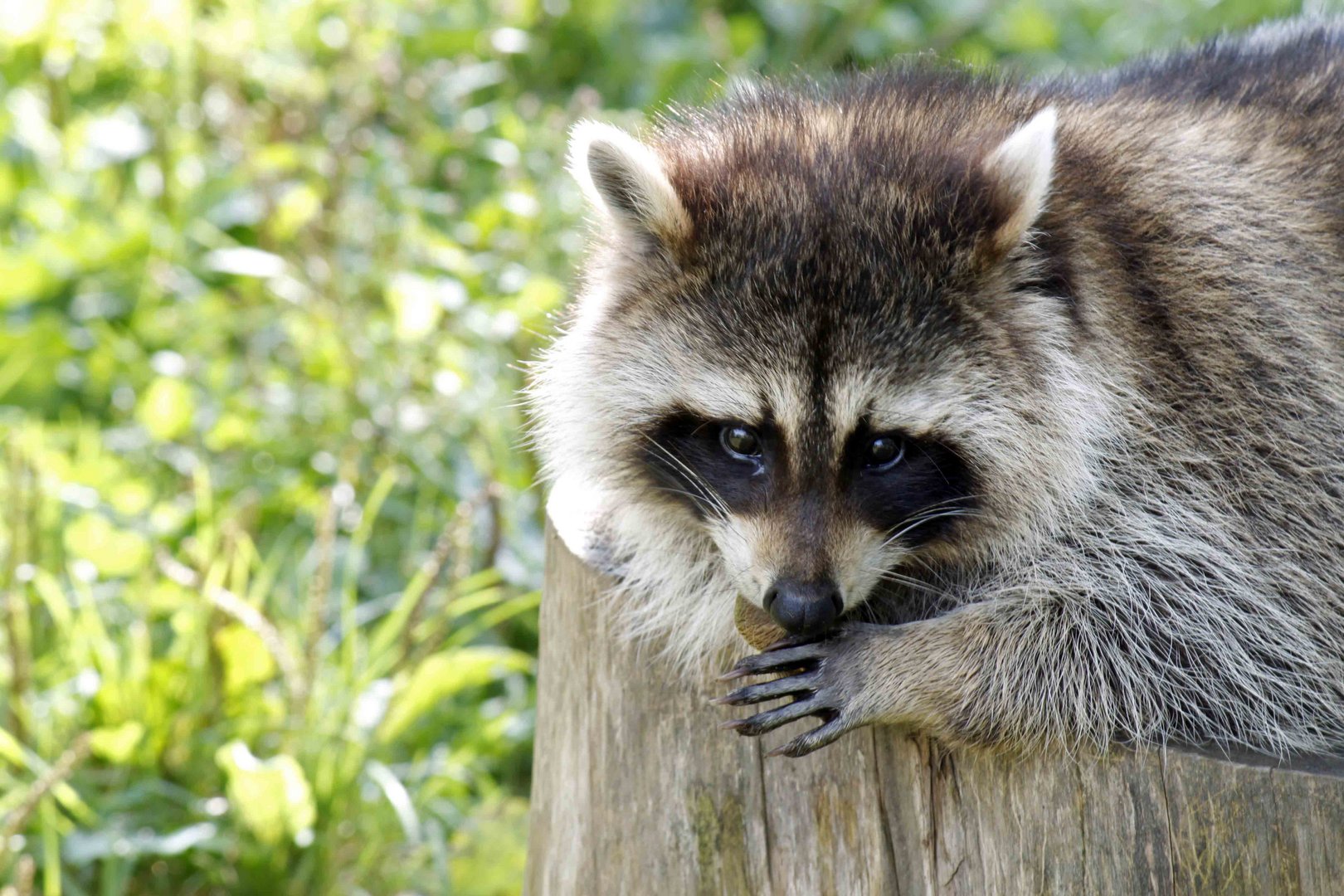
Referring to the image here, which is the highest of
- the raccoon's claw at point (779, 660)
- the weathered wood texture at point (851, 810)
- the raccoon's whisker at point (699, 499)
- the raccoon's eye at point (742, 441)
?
the raccoon's eye at point (742, 441)

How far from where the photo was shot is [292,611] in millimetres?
4480

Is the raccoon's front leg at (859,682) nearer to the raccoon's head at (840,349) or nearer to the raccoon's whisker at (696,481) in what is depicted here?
the raccoon's head at (840,349)

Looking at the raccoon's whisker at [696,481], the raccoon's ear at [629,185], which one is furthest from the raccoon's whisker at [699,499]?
the raccoon's ear at [629,185]

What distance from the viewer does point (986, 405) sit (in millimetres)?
2615

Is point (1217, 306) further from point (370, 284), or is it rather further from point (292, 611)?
point (370, 284)

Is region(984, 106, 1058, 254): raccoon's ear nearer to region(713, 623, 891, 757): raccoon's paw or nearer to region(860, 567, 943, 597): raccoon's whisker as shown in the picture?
region(860, 567, 943, 597): raccoon's whisker

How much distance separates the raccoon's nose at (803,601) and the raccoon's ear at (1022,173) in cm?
70

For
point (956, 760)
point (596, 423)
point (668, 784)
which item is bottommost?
point (668, 784)

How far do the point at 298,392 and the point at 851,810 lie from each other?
11.1 ft

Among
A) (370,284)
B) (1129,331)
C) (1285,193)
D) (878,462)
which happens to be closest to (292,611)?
(370,284)

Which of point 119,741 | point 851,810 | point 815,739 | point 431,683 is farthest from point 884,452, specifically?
point 119,741

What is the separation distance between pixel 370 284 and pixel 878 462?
3577 millimetres

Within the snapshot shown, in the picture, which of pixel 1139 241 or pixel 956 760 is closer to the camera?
pixel 956 760

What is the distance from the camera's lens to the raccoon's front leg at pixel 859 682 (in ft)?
8.20
